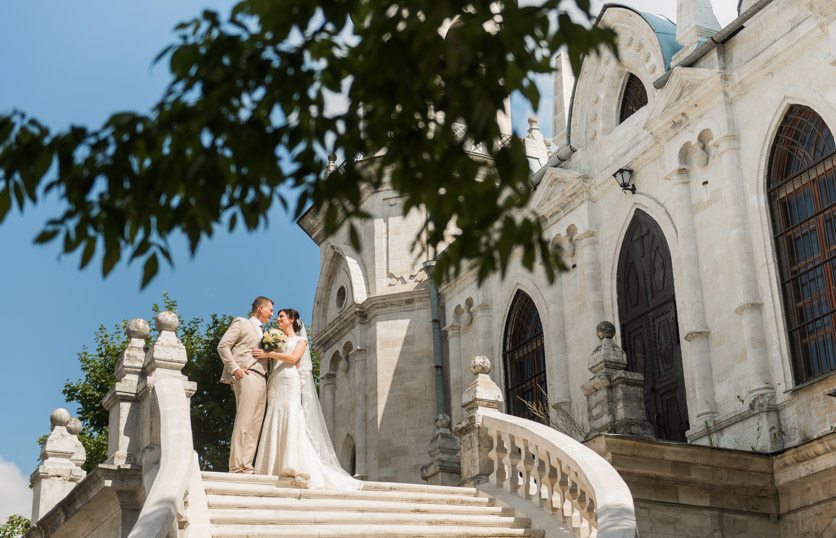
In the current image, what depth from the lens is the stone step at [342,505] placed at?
10742 mm

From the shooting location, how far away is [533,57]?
17.3ft

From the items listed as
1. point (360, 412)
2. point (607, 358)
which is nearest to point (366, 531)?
point (607, 358)

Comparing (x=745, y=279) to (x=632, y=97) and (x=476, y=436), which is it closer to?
(x=476, y=436)

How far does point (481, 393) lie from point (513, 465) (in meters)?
0.98

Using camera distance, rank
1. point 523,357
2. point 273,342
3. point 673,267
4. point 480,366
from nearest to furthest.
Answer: point 273,342 → point 480,366 → point 673,267 → point 523,357

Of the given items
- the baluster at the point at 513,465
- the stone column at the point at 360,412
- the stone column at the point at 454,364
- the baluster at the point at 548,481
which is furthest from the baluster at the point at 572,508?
the stone column at the point at 360,412

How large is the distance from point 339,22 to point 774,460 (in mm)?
9979

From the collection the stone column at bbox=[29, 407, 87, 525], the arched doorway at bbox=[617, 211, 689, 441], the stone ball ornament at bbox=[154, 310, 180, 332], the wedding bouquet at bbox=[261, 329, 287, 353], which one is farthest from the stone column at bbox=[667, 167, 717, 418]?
the stone column at bbox=[29, 407, 87, 525]

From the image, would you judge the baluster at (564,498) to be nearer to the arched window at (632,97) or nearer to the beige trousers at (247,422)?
the beige trousers at (247,422)

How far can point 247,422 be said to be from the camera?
12.6 metres

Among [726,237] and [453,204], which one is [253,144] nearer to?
[453,204]

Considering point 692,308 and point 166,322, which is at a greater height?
point 692,308

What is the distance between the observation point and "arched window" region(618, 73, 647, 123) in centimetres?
1933

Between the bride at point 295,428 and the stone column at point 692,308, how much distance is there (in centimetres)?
569
